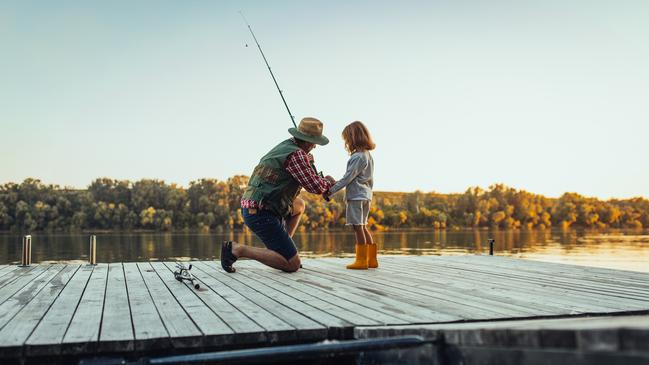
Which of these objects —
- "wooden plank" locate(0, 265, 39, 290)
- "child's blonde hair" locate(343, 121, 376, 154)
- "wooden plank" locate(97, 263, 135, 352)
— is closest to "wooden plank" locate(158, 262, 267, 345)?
"wooden plank" locate(97, 263, 135, 352)

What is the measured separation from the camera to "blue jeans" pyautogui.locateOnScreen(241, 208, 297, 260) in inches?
215

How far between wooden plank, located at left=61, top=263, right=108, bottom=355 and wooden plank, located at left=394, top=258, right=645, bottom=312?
113 inches

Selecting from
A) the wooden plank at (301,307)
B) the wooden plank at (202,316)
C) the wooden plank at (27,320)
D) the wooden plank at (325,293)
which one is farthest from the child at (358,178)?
the wooden plank at (27,320)

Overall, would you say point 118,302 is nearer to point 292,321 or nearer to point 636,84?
point 292,321

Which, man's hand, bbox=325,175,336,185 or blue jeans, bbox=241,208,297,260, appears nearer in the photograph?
blue jeans, bbox=241,208,297,260

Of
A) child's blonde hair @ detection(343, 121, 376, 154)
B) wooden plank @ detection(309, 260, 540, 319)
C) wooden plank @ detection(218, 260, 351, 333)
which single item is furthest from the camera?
child's blonde hair @ detection(343, 121, 376, 154)

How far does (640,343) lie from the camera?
1941mm

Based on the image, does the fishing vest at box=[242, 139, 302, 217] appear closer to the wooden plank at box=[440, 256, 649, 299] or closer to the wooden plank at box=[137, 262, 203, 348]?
the wooden plank at box=[137, 262, 203, 348]

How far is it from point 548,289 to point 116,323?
328 cm

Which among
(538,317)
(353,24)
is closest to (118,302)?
(538,317)

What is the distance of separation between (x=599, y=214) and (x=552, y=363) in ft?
314

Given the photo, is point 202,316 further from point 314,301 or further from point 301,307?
point 314,301

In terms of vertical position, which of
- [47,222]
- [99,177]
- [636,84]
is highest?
[636,84]

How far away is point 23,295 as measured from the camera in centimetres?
422
